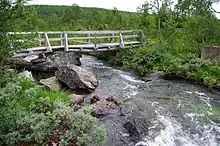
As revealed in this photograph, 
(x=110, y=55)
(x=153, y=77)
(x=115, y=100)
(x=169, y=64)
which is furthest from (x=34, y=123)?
(x=110, y=55)

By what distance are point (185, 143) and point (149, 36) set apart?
20305 mm

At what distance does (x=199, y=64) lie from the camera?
18.1 meters

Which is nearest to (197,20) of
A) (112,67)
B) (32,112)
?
(112,67)

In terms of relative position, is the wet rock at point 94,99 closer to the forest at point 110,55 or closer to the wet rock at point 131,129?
the forest at point 110,55

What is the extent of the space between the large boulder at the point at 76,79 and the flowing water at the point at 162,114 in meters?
0.53

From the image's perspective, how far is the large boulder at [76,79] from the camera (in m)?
15.1

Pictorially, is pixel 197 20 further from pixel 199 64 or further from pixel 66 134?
pixel 66 134

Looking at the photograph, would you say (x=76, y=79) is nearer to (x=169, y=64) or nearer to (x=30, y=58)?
(x=30, y=58)

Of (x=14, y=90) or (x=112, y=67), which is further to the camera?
(x=112, y=67)

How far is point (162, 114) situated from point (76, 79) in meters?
5.07

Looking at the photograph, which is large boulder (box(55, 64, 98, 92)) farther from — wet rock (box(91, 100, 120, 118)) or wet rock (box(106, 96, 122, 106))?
wet rock (box(91, 100, 120, 118))

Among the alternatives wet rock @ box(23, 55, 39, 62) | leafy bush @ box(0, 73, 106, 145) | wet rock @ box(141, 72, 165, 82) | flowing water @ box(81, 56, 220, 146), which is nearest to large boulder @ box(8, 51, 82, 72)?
wet rock @ box(23, 55, 39, 62)

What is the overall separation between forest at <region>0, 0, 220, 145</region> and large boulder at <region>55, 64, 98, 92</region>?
2.95 meters

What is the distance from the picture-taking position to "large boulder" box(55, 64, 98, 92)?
1512 cm
